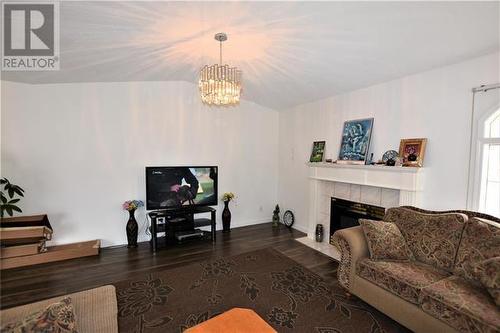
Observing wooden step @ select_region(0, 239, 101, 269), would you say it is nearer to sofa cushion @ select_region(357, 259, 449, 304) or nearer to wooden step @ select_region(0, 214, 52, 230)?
wooden step @ select_region(0, 214, 52, 230)

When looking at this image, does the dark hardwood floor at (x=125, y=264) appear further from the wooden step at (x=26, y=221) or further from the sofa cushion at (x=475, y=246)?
the sofa cushion at (x=475, y=246)

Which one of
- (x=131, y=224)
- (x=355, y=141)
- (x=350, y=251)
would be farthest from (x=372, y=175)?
(x=131, y=224)

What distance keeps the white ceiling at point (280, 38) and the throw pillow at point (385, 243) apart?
191cm

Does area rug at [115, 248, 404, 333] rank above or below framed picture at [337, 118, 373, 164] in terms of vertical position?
below

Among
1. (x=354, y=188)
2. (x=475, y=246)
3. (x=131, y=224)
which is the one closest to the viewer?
(x=475, y=246)

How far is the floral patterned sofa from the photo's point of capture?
1824mm

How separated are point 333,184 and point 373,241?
1.80 meters

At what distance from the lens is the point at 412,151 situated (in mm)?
3076

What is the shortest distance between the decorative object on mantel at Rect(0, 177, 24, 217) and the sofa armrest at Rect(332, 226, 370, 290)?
415cm

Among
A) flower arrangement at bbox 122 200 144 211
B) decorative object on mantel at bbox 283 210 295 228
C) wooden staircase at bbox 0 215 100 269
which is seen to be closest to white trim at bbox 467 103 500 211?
decorative object on mantel at bbox 283 210 295 228

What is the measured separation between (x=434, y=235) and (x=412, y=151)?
1072 millimetres

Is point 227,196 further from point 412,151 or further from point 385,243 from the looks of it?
point 412,151

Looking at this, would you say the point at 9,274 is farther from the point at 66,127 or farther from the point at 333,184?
the point at 333,184

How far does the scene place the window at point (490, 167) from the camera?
251 centimetres
